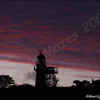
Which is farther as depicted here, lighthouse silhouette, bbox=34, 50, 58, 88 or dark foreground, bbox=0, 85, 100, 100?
lighthouse silhouette, bbox=34, 50, 58, 88

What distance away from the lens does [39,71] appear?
198ft

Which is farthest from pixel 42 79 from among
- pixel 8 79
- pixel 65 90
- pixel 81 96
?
pixel 81 96

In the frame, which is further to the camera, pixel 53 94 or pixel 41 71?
pixel 41 71

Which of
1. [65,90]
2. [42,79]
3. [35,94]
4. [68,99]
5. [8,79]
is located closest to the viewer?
[68,99]

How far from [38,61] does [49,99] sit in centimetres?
2565

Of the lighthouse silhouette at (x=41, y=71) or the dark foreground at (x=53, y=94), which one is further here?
the lighthouse silhouette at (x=41, y=71)

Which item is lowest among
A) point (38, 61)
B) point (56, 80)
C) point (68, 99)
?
point (68, 99)

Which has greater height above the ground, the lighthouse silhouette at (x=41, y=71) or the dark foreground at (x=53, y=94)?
the lighthouse silhouette at (x=41, y=71)

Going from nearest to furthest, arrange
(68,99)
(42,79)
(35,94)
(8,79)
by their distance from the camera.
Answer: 1. (68,99)
2. (35,94)
3. (42,79)
4. (8,79)

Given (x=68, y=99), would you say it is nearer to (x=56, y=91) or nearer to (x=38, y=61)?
(x=56, y=91)

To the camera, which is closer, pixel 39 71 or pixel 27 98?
pixel 27 98

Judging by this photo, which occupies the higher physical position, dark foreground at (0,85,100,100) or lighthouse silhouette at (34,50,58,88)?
lighthouse silhouette at (34,50,58,88)

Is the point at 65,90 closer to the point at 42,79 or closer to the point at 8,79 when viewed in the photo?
the point at 42,79

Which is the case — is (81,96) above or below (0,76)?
below
